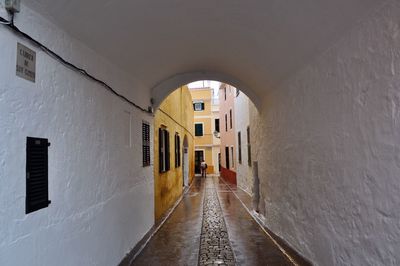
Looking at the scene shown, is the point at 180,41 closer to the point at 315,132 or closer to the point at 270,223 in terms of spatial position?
the point at 315,132

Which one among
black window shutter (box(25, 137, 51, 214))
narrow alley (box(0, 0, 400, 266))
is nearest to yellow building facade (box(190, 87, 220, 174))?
narrow alley (box(0, 0, 400, 266))

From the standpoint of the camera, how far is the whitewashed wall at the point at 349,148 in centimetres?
251

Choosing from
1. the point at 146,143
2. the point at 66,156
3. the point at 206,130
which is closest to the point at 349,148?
the point at 66,156

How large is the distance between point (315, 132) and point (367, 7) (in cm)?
184

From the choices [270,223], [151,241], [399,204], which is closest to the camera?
[399,204]

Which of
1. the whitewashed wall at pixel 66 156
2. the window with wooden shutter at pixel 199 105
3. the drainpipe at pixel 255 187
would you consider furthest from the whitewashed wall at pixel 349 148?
the window with wooden shutter at pixel 199 105

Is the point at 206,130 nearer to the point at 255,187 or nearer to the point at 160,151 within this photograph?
the point at 255,187

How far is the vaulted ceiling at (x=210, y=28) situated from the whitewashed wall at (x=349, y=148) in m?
0.22

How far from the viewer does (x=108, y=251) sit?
4266 millimetres

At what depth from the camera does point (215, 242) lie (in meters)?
6.25

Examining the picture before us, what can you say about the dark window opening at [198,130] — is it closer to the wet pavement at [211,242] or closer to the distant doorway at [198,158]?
the distant doorway at [198,158]

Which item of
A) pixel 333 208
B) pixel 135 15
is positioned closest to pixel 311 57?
pixel 333 208

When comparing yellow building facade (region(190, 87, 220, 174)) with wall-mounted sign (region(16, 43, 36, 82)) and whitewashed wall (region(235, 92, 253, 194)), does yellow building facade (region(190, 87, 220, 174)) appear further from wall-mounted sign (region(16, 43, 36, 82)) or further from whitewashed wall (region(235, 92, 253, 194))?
wall-mounted sign (region(16, 43, 36, 82))

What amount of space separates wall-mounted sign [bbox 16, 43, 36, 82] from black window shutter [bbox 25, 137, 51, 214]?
483 millimetres
